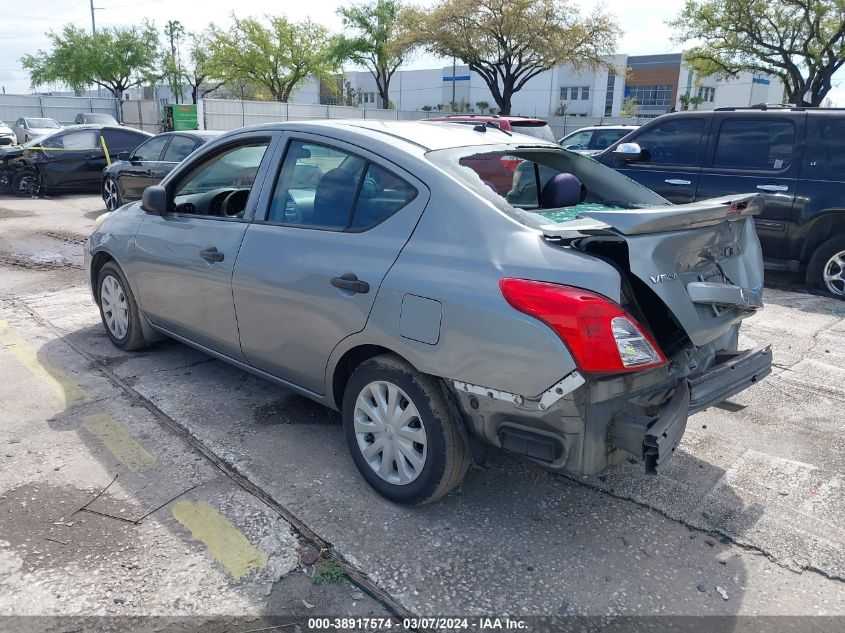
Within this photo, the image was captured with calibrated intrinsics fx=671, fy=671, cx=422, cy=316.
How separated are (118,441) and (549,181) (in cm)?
289

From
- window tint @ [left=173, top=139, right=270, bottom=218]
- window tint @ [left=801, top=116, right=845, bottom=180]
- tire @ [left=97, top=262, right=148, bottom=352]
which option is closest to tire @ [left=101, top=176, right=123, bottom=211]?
tire @ [left=97, top=262, right=148, bottom=352]

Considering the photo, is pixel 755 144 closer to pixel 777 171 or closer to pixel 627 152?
pixel 777 171

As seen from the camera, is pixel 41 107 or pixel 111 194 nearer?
pixel 111 194

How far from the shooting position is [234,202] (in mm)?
4559

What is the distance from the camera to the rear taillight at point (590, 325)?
2492 millimetres

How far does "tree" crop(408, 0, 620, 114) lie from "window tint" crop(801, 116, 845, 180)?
1205 inches

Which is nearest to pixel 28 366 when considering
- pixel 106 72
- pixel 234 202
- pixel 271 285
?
pixel 234 202

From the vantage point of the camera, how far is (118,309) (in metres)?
5.14

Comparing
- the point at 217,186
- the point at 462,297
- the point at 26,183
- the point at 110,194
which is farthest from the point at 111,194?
the point at 462,297

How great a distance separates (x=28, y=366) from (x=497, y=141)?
12.4 feet

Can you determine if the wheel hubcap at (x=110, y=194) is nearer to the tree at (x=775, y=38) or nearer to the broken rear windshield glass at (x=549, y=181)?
the broken rear windshield glass at (x=549, y=181)

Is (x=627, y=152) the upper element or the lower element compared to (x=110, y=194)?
upper

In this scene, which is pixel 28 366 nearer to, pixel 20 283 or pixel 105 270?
pixel 105 270

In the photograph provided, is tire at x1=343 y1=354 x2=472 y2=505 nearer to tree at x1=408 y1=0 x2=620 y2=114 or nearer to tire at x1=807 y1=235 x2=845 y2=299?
tire at x1=807 y1=235 x2=845 y2=299
